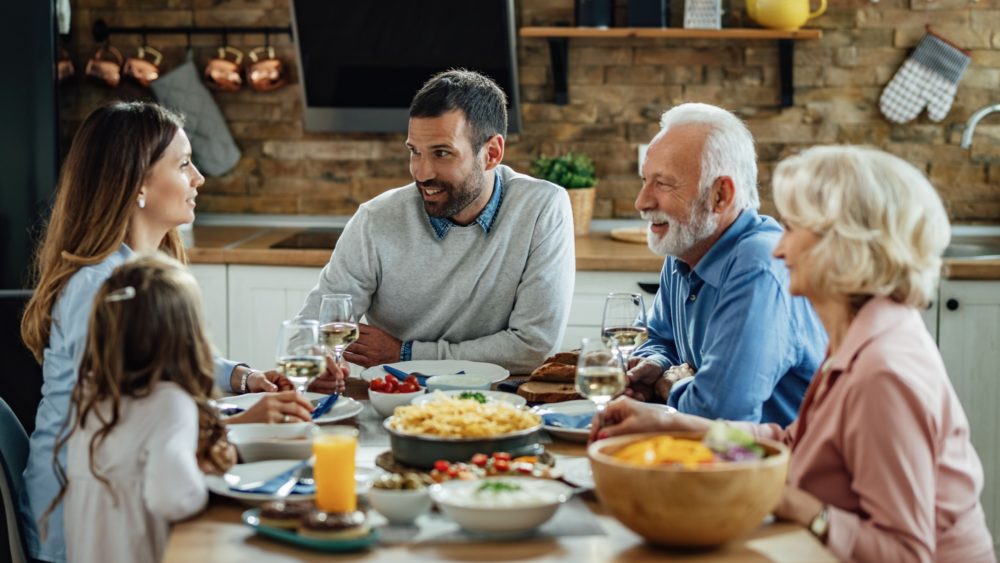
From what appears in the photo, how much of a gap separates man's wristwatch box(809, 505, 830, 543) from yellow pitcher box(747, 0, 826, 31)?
9.40 ft

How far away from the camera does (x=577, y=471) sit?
5.87ft

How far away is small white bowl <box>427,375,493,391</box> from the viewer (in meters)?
2.29

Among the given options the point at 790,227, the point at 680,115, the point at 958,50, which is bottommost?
the point at 790,227

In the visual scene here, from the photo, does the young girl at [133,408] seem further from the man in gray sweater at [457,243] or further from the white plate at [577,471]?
the man in gray sweater at [457,243]

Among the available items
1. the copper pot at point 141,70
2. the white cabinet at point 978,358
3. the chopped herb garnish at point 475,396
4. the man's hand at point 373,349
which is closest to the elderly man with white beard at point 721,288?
the chopped herb garnish at point 475,396

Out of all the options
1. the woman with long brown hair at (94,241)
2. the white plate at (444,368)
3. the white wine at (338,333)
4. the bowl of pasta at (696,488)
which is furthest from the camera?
the white plate at (444,368)

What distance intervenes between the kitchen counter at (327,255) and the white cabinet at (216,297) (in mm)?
28

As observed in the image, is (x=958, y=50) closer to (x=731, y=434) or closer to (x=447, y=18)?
(x=447, y=18)

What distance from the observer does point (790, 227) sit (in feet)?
5.80

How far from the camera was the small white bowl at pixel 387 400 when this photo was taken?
214cm

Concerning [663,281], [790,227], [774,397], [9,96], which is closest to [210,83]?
[9,96]

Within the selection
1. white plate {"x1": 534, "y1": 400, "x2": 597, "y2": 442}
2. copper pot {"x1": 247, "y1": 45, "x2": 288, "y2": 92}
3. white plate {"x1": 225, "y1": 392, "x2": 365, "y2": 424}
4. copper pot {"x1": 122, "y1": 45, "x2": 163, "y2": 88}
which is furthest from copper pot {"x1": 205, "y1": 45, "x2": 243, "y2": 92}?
white plate {"x1": 534, "y1": 400, "x2": 597, "y2": 442}

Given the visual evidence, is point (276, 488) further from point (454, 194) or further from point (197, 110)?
point (197, 110)

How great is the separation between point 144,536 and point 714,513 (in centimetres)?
79
